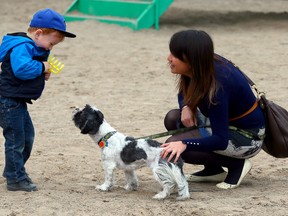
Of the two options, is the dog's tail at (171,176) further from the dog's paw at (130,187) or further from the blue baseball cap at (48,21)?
the blue baseball cap at (48,21)

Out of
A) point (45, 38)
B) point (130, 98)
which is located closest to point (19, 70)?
point (45, 38)

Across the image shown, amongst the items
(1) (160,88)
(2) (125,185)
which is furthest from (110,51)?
(2) (125,185)

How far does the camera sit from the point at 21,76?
13.8ft

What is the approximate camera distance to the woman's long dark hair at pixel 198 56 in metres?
4.07

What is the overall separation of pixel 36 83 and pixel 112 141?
0.61 meters

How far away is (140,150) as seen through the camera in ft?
14.0

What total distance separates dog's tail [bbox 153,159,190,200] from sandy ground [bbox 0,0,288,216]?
79 millimetres

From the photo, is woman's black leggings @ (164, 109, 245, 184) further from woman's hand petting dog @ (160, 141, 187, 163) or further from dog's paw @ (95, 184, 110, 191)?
dog's paw @ (95, 184, 110, 191)

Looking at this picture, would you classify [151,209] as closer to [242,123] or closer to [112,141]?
[112,141]

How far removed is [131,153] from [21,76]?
83cm

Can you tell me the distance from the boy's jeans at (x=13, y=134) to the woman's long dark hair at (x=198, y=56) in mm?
1065

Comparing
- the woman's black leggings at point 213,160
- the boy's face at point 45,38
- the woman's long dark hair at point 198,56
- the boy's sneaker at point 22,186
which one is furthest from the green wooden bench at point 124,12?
the woman's long dark hair at point 198,56

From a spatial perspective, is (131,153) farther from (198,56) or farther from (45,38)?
(45,38)

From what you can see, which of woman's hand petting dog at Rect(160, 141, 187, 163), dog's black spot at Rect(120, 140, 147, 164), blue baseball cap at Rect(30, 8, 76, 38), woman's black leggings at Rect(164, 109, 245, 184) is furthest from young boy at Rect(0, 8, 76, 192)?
woman's black leggings at Rect(164, 109, 245, 184)
